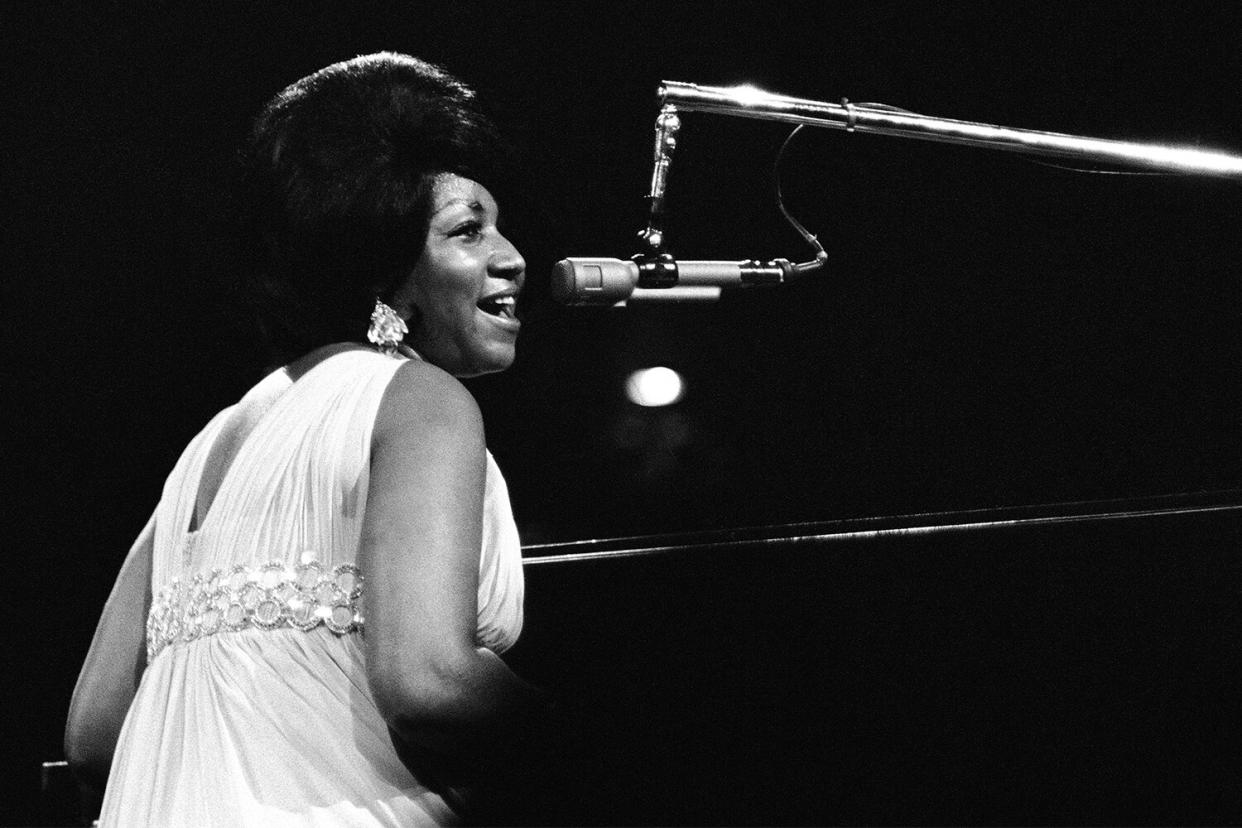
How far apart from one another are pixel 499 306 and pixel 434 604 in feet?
2.01

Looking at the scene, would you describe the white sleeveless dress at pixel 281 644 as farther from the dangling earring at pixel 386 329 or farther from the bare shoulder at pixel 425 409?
the dangling earring at pixel 386 329

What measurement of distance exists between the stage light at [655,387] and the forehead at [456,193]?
0.79 m

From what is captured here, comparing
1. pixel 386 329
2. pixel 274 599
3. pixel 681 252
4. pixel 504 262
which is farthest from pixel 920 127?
pixel 681 252

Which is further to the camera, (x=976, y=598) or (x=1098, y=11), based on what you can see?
(x=1098, y=11)

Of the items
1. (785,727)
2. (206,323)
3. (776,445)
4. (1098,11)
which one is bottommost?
(785,727)

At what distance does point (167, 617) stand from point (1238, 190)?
5.97 ft

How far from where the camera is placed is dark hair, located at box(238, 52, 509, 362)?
165 centimetres

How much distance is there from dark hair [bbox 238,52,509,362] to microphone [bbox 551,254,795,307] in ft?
1.39

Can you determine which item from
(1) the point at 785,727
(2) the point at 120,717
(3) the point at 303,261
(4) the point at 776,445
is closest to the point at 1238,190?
(4) the point at 776,445

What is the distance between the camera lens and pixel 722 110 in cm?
142

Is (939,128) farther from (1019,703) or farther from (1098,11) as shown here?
(1098,11)

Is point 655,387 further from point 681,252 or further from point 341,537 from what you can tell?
point 341,537

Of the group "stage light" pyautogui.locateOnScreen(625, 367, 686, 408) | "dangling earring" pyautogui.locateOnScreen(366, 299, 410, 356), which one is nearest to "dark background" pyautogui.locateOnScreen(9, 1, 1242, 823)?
"stage light" pyautogui.locateOnScreen(625, 367, 686, 408)

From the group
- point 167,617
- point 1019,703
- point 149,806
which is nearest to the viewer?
point 149,806
